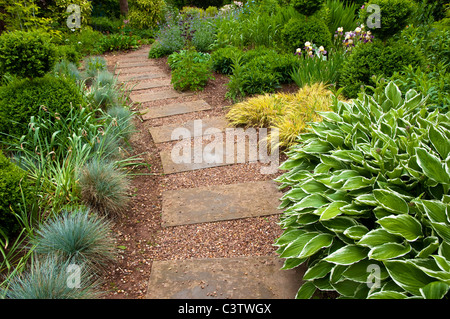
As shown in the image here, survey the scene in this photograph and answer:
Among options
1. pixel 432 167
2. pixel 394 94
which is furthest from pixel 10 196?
pixel 394 94

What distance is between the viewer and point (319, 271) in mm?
1876

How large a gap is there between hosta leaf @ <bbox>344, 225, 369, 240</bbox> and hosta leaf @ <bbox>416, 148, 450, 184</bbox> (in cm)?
48

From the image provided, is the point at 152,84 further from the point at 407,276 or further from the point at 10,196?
the point at 407,276

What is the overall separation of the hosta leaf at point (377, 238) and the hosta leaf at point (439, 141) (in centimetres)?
73

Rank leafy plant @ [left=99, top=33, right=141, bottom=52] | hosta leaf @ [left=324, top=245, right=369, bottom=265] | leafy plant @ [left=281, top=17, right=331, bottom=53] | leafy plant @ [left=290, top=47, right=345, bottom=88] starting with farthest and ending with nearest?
leafy plant @ [left=99, top=33, right=141, bottom=52]
leafy plant @ [left=281, top=17, right=331, bottom=53]
leafy plant @ [left=290, top=47, right=345, bottom=88]
hosta leaf @ [left=324, top=245, right=369, bottom=265]

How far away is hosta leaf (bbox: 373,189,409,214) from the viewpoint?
1.82m

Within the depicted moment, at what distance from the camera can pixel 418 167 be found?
6.67 feet

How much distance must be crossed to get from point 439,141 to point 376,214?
715mm

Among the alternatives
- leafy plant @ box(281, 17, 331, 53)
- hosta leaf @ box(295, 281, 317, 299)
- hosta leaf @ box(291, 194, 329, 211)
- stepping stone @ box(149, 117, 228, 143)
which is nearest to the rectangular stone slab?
stepping stone @ box(149, 117, 228, 143)

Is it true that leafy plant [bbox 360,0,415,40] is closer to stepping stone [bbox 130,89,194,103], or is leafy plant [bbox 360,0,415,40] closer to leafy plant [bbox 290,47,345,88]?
leafy plant [bbox 290,47,345,88]

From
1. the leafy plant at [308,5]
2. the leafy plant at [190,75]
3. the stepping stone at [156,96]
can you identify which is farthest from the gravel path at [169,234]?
the leafy plant at [308,5]
